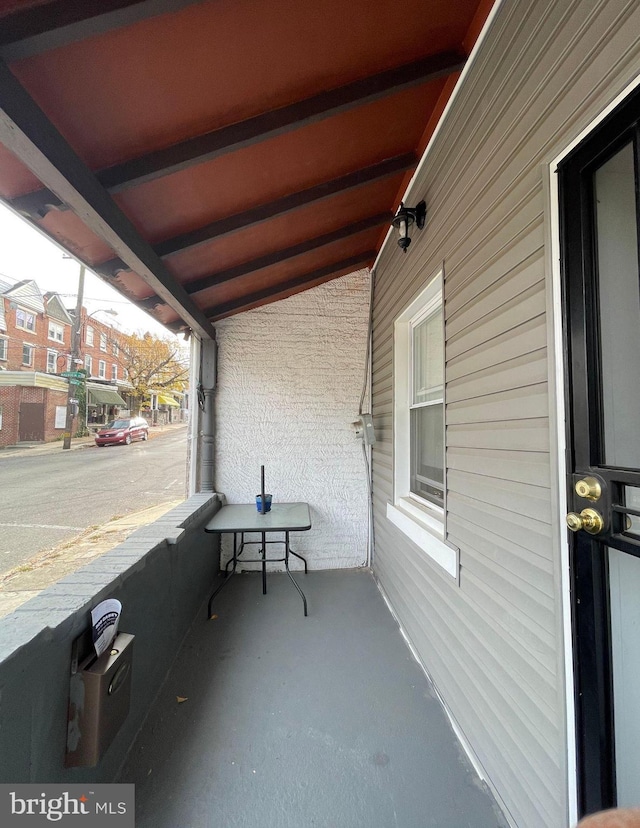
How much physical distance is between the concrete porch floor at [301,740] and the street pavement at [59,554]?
85 centimetres

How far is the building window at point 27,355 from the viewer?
177 cm

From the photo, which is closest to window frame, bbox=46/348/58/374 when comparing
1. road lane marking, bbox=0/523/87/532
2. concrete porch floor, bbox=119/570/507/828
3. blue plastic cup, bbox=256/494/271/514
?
road lane marking, bbox=0/523/87/532

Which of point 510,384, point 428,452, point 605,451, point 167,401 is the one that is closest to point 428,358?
point 428,452

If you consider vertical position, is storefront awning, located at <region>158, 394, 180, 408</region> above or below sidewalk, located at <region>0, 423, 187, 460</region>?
above

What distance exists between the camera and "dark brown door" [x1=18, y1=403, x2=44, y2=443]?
177cm

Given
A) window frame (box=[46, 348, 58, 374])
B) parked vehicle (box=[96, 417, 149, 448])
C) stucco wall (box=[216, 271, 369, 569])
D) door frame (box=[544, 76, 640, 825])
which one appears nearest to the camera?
door frame (box=[544, 76, 640, 825])

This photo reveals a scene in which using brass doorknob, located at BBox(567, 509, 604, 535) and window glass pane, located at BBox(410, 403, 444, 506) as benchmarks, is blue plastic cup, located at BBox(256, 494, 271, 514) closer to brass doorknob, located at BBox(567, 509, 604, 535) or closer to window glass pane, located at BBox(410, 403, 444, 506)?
window glass pane, located at BBox(410, 403, 444, 506)

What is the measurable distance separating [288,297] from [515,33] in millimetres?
2523

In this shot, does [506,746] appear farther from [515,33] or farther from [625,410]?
[515,33]

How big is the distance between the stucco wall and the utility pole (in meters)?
1.37

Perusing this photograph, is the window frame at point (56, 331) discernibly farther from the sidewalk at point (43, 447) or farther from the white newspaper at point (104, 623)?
the white newspaper at point (104, 623)

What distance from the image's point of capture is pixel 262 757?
4.75 feet

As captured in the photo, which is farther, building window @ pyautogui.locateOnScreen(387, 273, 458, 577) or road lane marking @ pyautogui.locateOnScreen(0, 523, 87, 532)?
building window @ pyautogui.locateOnScreen(387, 273, 458, 577)

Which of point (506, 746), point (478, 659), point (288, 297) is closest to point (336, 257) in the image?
point (288, 297)
